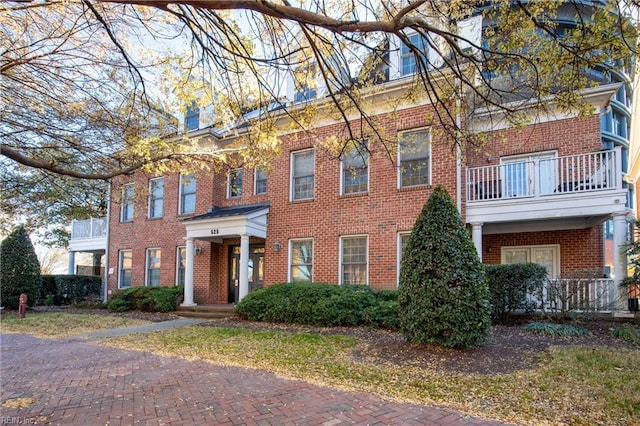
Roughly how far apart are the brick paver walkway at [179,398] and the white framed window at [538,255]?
8.72 metres

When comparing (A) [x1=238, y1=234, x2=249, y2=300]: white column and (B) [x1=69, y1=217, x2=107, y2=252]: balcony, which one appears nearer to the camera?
(A) [x1=238, y1=234, x2=249, y2=300]: white column

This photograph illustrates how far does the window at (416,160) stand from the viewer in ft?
38.1

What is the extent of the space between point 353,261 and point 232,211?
15.4 ft

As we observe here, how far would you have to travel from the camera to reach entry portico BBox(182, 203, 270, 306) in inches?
512

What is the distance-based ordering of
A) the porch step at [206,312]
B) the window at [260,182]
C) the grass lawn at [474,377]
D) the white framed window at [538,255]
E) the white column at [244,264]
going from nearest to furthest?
the grass lawn at [474,377] < the white framed window at [538,255] < the porch step at [206,312] < the white column at [244,264] < the window at [260,182]

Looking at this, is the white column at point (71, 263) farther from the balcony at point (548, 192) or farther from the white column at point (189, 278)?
the balcony at point (548, 192)

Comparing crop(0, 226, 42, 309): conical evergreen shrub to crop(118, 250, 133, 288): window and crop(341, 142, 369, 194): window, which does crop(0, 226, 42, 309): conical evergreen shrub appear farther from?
crop(341, 142, 369, 194): window

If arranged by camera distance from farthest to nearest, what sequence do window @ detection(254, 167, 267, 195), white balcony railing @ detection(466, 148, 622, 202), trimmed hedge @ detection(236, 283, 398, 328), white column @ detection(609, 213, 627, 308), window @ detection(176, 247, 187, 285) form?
window @ detection(176, 247, 187, 285) < window @ detection(254, 167, 267, 195) < white balcony railing @ detection(466, 148, 622, 202) < trimmed hedge @ detection(236, 283, 398, 328) < white column @ detection(609, 213, 627, 308)

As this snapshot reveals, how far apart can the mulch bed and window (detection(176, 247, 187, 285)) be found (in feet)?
27.9

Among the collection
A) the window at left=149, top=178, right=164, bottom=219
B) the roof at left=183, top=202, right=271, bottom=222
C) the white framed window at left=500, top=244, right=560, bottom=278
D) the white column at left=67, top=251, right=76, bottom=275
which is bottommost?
the white column at left=67, top=251, right=76, bottom=275

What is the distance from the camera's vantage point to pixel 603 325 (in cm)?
853

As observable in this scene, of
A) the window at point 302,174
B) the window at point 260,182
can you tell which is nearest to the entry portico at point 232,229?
the window at point 260,182

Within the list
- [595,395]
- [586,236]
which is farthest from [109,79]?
[586,236]

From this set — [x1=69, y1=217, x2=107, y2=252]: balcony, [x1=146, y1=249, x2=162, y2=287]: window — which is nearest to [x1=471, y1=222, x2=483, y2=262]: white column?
[x1=146, y1=249, x2=162, y2=287]: window
